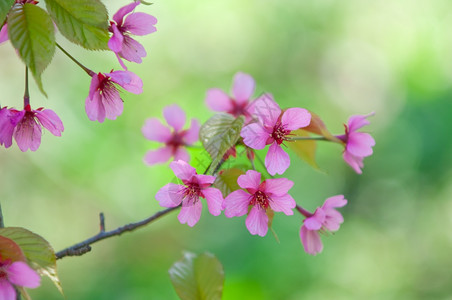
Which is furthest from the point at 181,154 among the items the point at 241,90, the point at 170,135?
the point at 241,90

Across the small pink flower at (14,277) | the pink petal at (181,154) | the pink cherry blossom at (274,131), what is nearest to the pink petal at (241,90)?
the pink petal at (181,154)

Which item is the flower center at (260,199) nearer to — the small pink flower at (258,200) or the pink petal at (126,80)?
the small pink flower at (258,200)

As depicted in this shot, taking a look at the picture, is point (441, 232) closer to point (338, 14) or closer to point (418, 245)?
point (418, 245)

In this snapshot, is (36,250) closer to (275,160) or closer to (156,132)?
(275,160)

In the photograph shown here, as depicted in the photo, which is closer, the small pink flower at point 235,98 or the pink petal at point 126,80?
the pink petal at point 126,80

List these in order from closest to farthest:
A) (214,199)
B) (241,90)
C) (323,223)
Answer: (214,199)
(323,223)
(241,90)

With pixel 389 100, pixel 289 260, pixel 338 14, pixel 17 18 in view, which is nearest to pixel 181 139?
pixel 17 18

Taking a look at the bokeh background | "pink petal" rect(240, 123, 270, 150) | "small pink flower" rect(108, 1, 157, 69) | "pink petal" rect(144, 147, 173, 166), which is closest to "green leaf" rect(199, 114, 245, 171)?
"pink petal" rect(240, 123, 270, 150)
